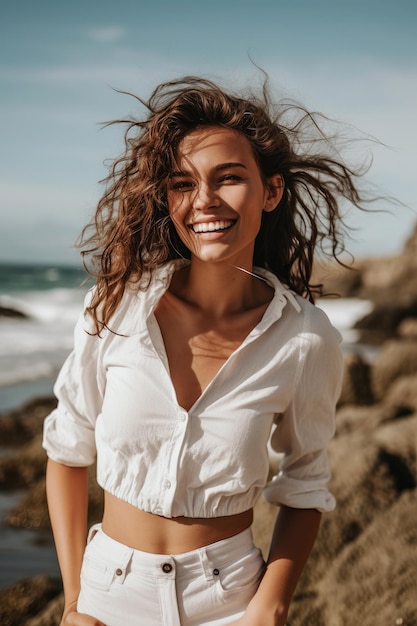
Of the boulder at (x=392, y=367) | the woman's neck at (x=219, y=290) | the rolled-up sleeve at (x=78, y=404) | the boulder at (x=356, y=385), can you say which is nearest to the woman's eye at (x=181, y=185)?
the woman's neck at (x=219, y=290)

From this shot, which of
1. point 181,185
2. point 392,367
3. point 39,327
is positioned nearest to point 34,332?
point 39,327

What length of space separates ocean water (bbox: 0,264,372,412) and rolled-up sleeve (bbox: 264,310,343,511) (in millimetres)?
690

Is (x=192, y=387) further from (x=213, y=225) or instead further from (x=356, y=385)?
(x=356, y=385)

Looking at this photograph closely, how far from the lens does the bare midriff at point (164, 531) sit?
81.0 inches

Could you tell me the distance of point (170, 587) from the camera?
2.02 metres

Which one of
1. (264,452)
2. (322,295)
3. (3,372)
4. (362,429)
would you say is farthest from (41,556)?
(3,372)

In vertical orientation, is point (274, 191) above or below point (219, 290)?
above

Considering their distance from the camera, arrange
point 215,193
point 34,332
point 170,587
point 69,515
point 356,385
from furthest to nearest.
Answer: point 34,332
point 356,385
point 69,515
point 215,193
point 170,587

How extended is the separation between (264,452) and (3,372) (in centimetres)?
1136

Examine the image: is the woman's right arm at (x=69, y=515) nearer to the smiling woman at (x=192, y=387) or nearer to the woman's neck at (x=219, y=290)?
the smiling woman at (x=192, y=387)

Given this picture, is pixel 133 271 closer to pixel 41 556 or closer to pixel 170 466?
pixel 170 466

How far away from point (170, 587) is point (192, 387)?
0.48 meters

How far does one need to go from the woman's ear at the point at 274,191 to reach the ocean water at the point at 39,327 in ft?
1.88

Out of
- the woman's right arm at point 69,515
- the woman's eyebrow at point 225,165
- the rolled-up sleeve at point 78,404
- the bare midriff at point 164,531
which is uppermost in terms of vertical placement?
the woman's eyebrow at point 225,165
